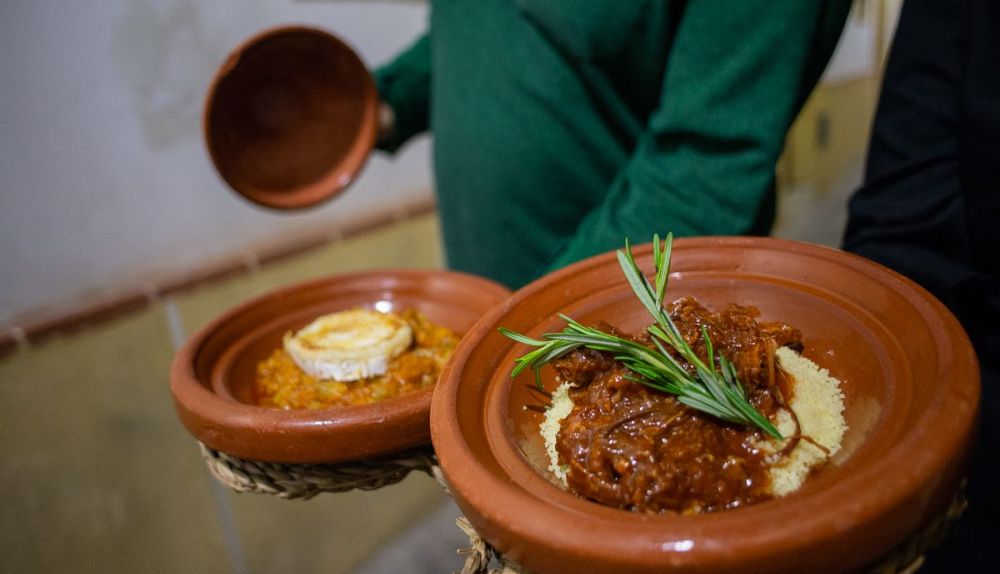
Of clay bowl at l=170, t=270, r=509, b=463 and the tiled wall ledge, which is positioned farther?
the tiled wall ledge

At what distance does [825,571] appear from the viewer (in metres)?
0.49

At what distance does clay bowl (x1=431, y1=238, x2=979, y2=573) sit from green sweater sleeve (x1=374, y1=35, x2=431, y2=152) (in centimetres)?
103

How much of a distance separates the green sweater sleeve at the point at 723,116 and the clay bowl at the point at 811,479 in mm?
190

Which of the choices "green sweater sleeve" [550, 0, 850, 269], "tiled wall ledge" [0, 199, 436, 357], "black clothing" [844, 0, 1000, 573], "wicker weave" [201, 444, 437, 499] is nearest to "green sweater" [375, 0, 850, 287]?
"green sweater sleeve" [550, 0, 850, 269]

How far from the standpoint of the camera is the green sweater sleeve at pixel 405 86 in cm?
175

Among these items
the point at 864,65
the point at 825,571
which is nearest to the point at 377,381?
the point at 825,571

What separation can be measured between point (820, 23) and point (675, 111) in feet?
0.81

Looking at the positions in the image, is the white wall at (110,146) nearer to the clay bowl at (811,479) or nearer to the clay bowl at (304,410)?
the clay bowl at (304,410)

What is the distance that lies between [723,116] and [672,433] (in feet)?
1.90

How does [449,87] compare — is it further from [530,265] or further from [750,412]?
[750,412]

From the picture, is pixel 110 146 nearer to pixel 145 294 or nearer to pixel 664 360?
pixel 145 294

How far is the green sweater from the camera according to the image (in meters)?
1.02

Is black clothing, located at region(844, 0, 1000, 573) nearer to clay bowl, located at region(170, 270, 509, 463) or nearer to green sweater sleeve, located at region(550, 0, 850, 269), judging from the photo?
green sweater sleeve, located at region(550, 0, 850, 269)

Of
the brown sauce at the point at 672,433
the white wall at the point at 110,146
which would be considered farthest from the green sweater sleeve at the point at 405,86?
the brown sauce at the point at 672,433
